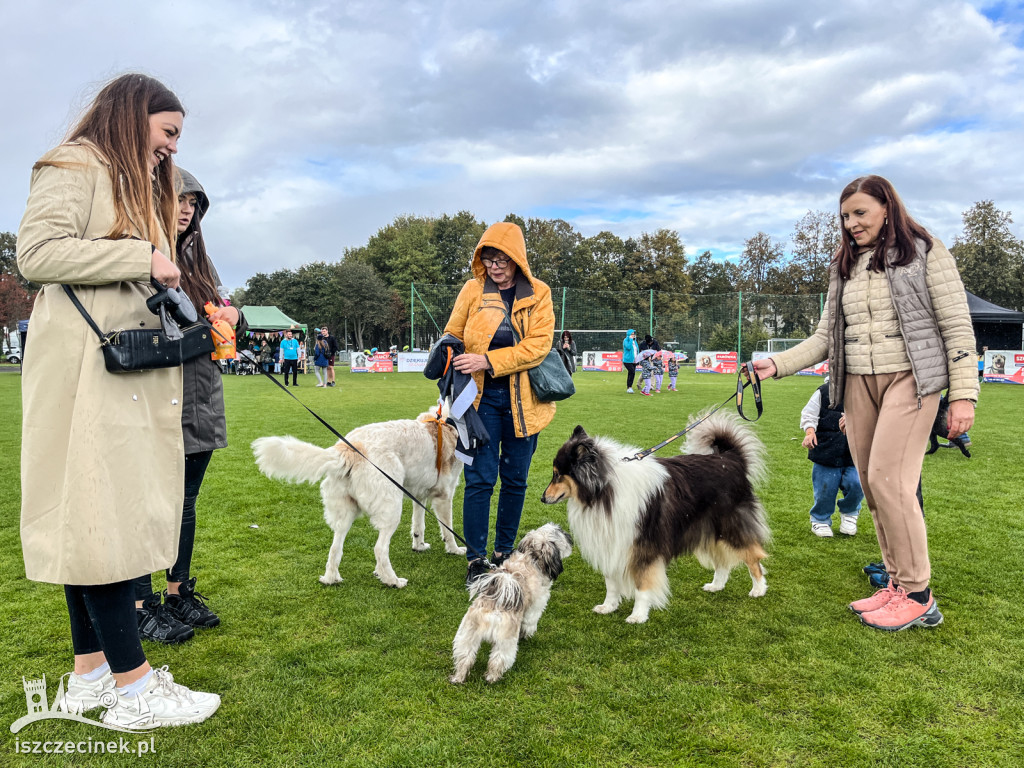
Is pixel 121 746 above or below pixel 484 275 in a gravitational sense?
below

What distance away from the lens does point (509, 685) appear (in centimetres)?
272

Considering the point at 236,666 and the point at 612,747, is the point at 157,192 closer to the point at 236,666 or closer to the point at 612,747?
the point at 236,666

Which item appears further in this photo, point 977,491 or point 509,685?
point 977,491

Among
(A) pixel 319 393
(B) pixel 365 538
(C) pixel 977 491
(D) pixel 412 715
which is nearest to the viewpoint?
(D) pixel 412 715

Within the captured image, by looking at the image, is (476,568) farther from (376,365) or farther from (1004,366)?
(1004,366)

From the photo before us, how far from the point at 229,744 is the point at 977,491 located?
23.8ft

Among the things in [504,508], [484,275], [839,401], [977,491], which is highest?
[484,275]

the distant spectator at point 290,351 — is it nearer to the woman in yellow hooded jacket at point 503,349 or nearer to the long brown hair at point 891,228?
the woman in yellow hooded jacket at point 503,349

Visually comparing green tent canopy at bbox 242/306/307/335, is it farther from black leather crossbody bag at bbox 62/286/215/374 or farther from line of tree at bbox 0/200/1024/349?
black leather crossbody bag at bbox 62/286/215/374

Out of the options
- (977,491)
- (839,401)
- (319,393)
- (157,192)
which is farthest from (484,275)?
(319,393)

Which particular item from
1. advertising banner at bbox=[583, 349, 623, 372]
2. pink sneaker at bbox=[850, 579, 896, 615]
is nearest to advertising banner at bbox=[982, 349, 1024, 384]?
advertising banner at bbox=[583, 349, 623, 372]

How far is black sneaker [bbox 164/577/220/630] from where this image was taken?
320 centimetres

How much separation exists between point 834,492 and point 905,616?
1812mm

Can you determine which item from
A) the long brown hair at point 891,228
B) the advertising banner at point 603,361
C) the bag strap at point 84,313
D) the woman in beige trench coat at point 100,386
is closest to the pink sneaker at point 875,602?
the long brown hair at point 891,228
